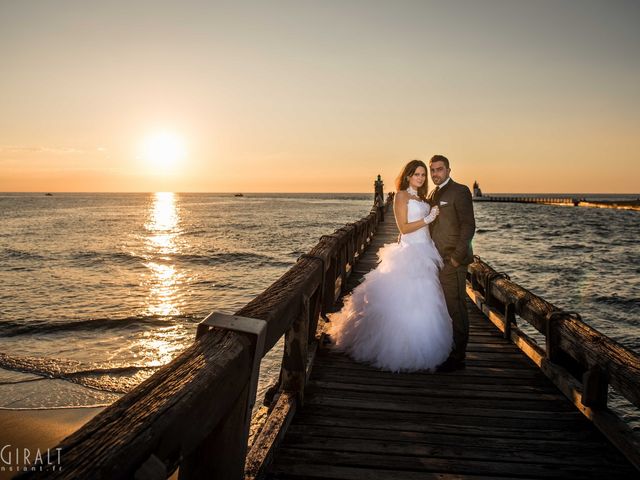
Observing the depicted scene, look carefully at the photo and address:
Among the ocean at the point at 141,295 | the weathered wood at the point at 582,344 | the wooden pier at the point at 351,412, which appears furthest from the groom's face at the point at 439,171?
the ocean at the point at 141,295

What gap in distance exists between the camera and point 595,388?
3309 mm

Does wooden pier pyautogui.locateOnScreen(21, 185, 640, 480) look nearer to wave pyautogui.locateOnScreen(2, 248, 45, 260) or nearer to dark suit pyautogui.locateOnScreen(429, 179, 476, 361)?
dark suit pyautogui.locateOnScreen(429, 179, 476, 361)

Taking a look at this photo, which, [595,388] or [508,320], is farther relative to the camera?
[508,320]

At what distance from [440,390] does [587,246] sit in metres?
30.4

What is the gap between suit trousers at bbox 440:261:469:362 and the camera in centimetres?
461

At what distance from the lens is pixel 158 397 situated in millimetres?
1378

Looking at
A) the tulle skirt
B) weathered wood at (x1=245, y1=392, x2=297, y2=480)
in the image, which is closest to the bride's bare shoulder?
the tulle skirt

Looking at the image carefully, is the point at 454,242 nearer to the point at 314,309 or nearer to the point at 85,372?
the point at 314,309

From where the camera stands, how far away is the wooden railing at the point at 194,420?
1.10m

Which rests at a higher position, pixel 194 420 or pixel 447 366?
pixel 194 420

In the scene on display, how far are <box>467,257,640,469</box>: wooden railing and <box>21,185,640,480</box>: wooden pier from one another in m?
0.01

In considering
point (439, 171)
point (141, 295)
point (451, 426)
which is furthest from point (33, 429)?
point (141, 295)

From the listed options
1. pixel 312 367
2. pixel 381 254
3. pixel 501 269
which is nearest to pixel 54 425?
pixel 312 367

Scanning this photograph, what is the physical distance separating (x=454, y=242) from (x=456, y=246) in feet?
0.26
